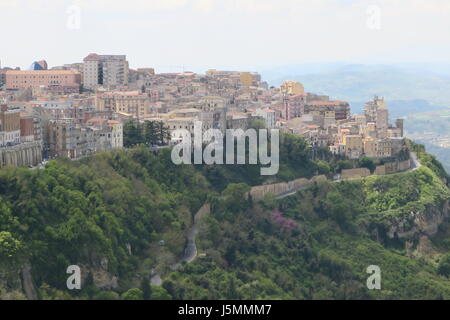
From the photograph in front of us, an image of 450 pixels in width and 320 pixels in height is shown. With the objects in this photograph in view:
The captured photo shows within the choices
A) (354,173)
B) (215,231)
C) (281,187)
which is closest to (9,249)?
(215,231)

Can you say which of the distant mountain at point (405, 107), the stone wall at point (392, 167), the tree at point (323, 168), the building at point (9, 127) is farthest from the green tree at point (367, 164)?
the distant mountain at point (405, 107)

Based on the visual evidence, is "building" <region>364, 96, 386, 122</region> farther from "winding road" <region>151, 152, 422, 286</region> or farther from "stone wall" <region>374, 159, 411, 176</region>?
"winding road" <region>151, 152, 422, 286</region>

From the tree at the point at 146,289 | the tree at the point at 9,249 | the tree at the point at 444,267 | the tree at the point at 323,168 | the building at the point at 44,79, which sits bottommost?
the tree at the point at 444,267

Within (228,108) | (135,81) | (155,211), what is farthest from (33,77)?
(155,211)

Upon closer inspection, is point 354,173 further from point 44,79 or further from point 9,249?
point 9,249

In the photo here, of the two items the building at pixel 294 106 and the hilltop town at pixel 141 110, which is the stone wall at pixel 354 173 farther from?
the building at pixel 294 106
